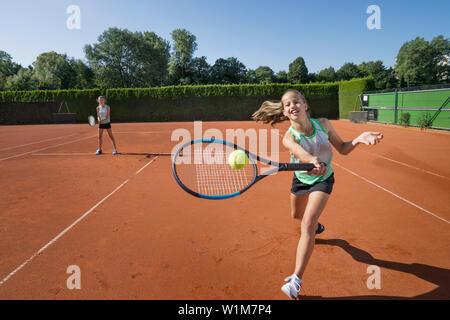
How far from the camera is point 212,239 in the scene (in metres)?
3.12

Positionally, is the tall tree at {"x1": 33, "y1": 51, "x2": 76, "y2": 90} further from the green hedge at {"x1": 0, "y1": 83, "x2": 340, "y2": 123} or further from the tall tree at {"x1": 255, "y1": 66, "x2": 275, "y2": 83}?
the tall tree at {"x1": 255, "y1": 66, "x2": 275, "y2": 83}

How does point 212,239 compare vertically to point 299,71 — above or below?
below

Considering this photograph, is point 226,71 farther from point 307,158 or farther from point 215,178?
point 307,158

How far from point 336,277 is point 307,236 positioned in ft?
2.10

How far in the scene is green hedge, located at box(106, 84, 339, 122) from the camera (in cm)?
2489

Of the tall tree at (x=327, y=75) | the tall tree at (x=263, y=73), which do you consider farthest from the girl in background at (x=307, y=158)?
the tall tree at (x=327, y=75)

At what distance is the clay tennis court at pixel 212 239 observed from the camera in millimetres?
2324

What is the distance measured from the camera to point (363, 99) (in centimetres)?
1875

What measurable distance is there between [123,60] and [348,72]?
64.2 metres

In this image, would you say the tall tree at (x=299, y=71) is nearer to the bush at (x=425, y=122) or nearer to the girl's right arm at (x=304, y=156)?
the bush at (x=425, y=122)

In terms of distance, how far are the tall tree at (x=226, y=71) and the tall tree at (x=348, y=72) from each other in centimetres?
3567

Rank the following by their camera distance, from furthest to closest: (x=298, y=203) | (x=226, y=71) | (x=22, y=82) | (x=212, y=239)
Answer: (x=226, y=71), (x=22, y=82), (x=212, y=239), (x=298, y=203)

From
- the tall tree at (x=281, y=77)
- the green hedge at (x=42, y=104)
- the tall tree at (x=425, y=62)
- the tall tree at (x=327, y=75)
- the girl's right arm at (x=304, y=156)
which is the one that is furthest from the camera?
the tall tree at (x=327, y=75)

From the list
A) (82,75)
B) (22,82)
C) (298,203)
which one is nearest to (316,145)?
(298,203)
